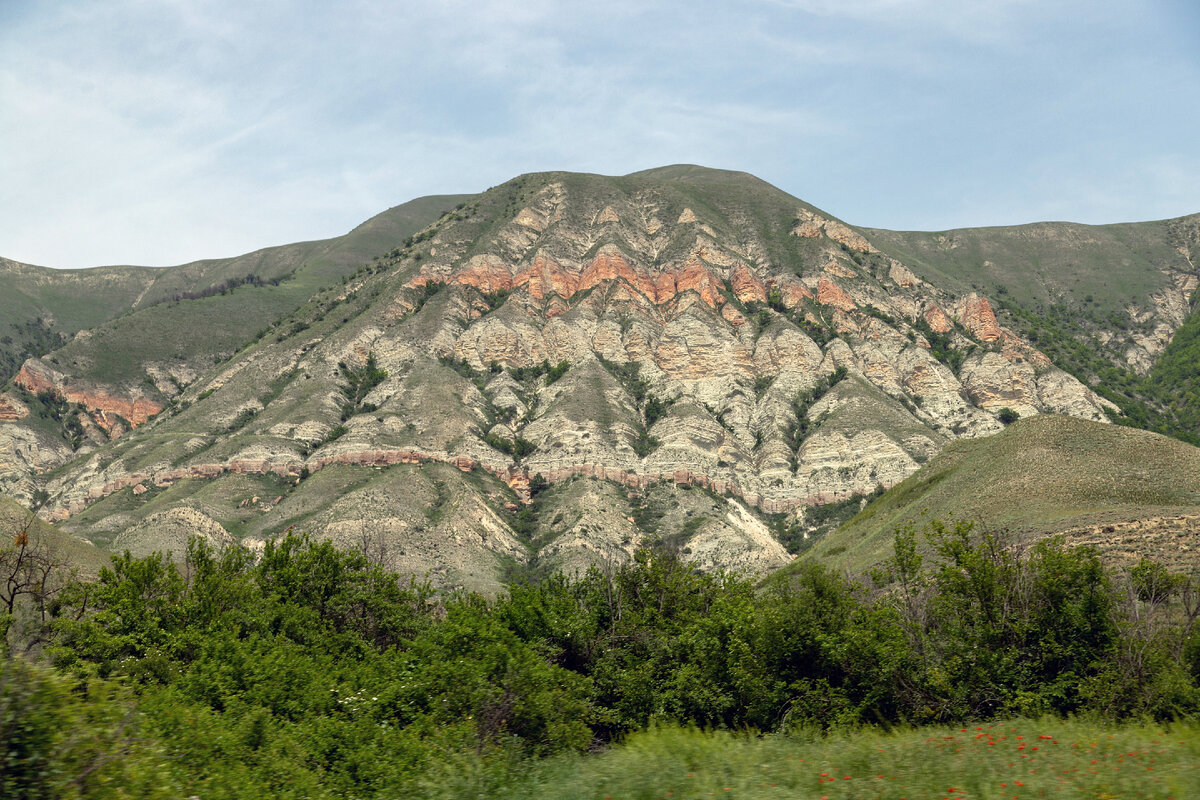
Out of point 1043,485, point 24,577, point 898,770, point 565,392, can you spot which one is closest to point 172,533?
point 24,577

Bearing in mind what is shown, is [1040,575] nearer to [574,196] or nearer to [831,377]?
[831,377]

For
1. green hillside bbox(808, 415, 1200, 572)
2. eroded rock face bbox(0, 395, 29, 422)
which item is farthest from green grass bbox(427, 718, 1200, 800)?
eroded rock face bbox(0, 395, 29, 422)

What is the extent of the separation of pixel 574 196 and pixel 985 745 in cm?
18965

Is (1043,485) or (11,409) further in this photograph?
(11,409)

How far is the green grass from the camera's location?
10297 millimetres

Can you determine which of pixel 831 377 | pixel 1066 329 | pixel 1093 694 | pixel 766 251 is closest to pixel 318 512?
pixel 1093 694

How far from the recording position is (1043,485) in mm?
61781

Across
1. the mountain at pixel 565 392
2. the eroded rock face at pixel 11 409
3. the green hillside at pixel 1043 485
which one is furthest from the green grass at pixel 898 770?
the eroded rock face at pixel 11 409

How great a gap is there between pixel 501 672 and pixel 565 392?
107684 mm

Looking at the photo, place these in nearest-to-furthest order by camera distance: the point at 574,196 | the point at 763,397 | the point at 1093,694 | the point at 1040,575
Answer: the point at 1093,694
the point at 1040,575
the point at 763,397
the point at 574,196

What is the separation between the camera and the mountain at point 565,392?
330 feet

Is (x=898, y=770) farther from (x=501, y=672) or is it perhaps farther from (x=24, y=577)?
(x=24, y=577)

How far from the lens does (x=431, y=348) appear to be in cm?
14075

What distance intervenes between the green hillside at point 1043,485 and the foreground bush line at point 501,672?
14033 millimetres
